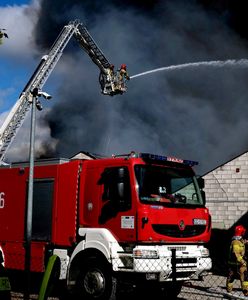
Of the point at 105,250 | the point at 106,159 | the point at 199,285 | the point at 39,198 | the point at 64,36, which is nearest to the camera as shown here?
the point at 105,250

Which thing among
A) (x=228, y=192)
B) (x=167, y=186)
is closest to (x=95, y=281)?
(x=167, y=186)

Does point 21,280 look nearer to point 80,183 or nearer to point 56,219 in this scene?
point 56,219

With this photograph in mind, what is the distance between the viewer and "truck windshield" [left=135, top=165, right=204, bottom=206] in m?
8.85

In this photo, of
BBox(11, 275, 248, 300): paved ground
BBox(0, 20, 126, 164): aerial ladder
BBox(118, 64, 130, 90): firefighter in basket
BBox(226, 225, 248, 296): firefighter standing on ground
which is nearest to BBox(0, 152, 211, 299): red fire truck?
BBox(11, 275, 248, 300): paved ground

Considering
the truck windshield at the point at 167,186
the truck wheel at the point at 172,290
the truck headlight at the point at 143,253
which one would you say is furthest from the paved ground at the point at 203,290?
the truck windshield at the point at 167,186

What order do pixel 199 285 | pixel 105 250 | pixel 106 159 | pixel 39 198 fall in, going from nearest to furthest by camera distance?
pixel 105 250
pixel 106 159
pixel 39 198
pixel 199 285

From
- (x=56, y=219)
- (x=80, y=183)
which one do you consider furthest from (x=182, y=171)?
(x=56, y=219)

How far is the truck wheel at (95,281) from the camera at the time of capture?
858 centimetres

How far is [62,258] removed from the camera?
9516 millimetres

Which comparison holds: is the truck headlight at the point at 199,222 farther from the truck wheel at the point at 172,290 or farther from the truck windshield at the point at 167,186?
the truck wheel at the point at 172,290

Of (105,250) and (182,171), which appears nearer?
(105,250)

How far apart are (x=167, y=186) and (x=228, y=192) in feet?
28.4

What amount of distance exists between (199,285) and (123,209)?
159 inches

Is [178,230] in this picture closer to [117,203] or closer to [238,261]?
[117,203]
